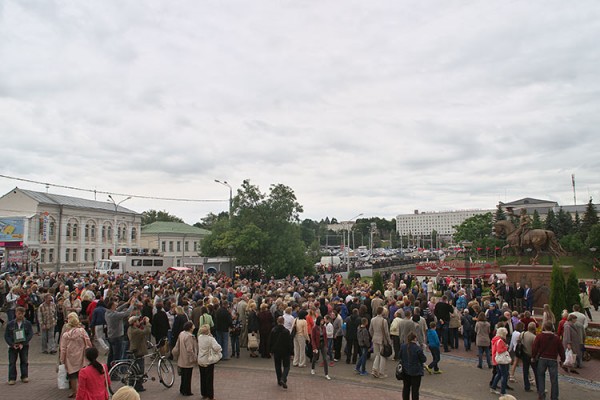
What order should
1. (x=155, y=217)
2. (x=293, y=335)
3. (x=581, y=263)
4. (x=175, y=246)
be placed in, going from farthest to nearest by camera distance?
(x=155, y=217) < (x=175, y=246) < (x=581, y=263) < (x=293, y=335)

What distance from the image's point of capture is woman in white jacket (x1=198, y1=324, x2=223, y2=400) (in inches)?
369

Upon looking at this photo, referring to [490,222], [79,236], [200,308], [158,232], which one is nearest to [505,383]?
[200,308]

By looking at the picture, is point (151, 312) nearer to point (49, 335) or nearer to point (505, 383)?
point (49, 335)

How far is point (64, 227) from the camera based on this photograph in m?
59.4

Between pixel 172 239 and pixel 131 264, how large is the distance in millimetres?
35482

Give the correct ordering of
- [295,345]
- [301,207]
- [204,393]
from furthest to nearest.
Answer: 1. [301,207]
2. [295,345]
3. [204,393]

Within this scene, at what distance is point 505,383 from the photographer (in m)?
10.3

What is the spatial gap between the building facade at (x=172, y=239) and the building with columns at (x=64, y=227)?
4620mm

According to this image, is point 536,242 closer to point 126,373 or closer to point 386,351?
point 386,351

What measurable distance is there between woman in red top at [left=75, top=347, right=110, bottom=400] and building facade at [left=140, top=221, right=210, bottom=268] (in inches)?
2677

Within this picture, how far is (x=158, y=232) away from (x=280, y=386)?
68.9 meters

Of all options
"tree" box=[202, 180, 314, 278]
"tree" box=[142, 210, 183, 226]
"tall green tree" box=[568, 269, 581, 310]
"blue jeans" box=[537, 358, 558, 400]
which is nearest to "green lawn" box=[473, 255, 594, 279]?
"tree" box=[202, 180, 314, 278]

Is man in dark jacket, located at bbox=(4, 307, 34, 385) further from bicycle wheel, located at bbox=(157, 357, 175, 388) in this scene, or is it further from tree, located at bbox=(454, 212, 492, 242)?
tree, located at bbox=(454, 212, 492, 242)

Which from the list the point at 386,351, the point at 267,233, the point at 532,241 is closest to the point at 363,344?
the point at 386,351
